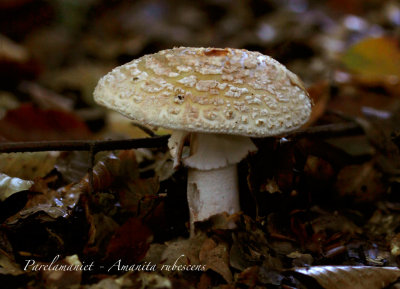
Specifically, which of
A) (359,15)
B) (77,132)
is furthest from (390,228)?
(359,15)

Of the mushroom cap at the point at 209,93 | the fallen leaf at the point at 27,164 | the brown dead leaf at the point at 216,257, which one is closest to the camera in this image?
the mushroom cap at the point at 209,93

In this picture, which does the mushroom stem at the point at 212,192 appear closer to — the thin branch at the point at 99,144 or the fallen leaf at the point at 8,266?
the thin branch at the point at 99,144

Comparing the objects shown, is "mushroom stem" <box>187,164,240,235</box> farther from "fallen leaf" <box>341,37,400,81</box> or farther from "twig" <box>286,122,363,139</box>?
"fallen leaf" <box>341,37,400,81</box>

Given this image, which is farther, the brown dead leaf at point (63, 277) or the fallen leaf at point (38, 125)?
the fallen leaf at point (38, 125)

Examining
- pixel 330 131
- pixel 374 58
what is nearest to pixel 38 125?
pixel 330 131

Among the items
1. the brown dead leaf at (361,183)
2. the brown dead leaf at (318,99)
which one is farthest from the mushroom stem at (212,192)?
the brown dead leaf at (318,99)

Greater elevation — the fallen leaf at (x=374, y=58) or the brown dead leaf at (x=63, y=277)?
the brown dead leaf at (x=63, y=277)

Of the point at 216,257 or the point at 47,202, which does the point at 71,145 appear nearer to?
the point at 47,202

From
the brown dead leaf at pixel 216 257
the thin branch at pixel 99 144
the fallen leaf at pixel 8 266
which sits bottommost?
the brown dead leaf at pixel 216 257
